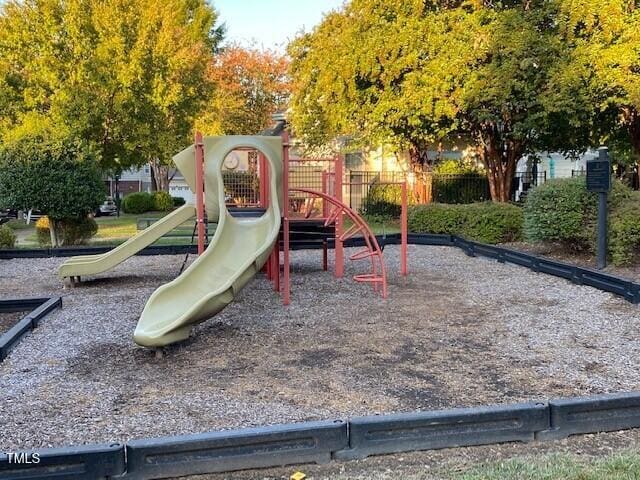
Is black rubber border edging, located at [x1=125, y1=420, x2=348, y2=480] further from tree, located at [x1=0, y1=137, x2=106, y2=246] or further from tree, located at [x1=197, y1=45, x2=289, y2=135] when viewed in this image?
tree, located at [x1=197, y1=45, x2=289, y2=135]

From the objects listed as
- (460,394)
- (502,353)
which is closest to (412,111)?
(502,353)

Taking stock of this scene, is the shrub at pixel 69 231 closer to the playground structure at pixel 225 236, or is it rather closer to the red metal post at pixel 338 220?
the playground structure at pixel 225 236

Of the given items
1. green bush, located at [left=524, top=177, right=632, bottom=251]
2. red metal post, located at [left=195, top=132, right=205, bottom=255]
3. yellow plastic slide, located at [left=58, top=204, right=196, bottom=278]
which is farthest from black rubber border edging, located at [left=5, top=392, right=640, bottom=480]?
green bush, located at [left=524, top=177, right=632, bottom=251]

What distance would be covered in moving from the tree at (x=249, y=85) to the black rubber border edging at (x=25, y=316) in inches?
880

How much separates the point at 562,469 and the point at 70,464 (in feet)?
8.22

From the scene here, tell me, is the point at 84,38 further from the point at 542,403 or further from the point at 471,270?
the point at 542,403

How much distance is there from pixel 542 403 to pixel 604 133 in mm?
17034

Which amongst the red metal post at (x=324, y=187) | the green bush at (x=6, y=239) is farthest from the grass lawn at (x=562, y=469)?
the green bush at (x=6, y=239)

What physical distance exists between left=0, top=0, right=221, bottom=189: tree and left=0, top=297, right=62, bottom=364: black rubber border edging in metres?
12.6

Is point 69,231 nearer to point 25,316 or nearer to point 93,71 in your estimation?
point 25,316

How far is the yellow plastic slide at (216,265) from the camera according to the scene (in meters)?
5.15

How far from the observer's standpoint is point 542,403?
3557mm

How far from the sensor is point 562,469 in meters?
3.06

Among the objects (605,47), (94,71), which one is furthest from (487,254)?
(94,71)
